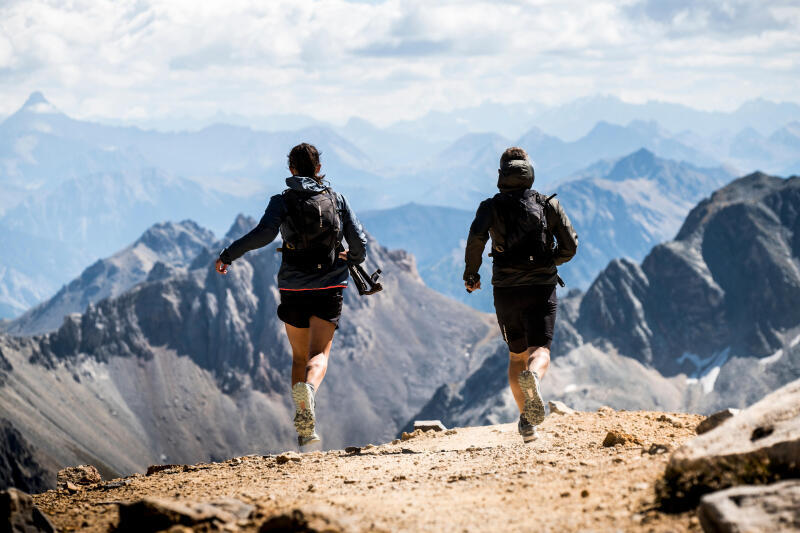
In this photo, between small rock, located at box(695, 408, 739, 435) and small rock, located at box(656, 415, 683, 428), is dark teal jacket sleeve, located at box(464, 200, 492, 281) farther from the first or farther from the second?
small rock, located at box(656, 415, 683, 428)

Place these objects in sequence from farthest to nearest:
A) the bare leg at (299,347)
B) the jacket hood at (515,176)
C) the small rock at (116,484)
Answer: the bare leg at (299,347) → the small rock at (116,484) → the jacket hood at (515,176)

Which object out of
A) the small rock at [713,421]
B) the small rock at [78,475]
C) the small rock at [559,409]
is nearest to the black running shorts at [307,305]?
the small rock at [713,421]

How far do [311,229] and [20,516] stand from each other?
16.6 feet

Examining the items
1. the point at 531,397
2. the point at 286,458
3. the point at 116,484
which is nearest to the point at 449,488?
the point at 531,397

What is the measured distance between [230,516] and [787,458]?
466cm

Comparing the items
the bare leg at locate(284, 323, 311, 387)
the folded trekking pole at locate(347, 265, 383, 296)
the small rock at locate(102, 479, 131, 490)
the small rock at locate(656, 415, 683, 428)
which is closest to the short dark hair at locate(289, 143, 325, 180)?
the folded trekking pole at locate(347, 265, 383, 296)

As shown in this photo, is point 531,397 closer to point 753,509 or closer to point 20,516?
point 753,509

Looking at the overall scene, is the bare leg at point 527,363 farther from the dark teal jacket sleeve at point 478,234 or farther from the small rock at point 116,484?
the small rock at point 116,484

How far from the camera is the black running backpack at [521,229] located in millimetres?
10789

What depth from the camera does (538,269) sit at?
10.9 metres

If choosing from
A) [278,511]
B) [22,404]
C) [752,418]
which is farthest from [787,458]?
[22,404]

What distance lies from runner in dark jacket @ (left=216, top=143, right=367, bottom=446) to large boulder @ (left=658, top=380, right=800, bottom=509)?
198 inches

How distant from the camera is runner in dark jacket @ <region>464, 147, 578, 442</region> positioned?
10.8 meters

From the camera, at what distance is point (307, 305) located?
11.1m
